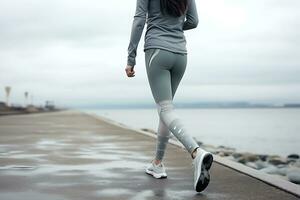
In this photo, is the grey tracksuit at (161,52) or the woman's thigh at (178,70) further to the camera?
the woman's thigh at (178,70)

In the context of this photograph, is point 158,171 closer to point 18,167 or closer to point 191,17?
point 191,17

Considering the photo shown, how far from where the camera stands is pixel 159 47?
473 centimetres

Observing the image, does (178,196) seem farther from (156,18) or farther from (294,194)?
(156,18)

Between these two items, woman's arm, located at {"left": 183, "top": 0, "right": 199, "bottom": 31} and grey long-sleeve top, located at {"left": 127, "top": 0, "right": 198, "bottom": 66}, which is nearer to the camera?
grey long-sleeve top, located at {"left": 127, "top": 0, "right": 198, "bottom": 66}

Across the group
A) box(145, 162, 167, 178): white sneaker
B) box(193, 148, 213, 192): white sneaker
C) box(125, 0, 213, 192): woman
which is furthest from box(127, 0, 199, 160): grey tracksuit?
box(145, 162, 167, 178): white sneaker

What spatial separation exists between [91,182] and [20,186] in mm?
723

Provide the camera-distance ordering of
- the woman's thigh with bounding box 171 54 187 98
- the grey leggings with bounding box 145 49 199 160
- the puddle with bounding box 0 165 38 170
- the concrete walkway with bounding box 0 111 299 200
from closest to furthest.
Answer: the concrete walkway with bounding box 0 111 299 200
the grey leggings with bounding box 145 49 199 160
the woman's thigh with bounding box 171 54 187 98
the puddle with bounding box 0 165 38 170

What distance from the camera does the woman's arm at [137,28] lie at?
15.6 ft

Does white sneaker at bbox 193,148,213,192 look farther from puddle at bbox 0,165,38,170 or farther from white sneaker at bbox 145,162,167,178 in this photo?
puddle at bbox 0,165,38,170

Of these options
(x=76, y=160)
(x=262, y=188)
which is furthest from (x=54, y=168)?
(x=262, y=188)

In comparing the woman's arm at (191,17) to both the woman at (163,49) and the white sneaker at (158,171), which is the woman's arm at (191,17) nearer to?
the woman at (163,49)

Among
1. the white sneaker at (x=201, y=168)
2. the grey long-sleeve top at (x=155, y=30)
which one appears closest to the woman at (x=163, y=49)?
the grey long-sleeve top at (x=155, y=30)

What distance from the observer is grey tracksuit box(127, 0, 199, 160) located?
4.73m

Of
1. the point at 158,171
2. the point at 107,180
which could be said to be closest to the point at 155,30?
the point at 158,171
